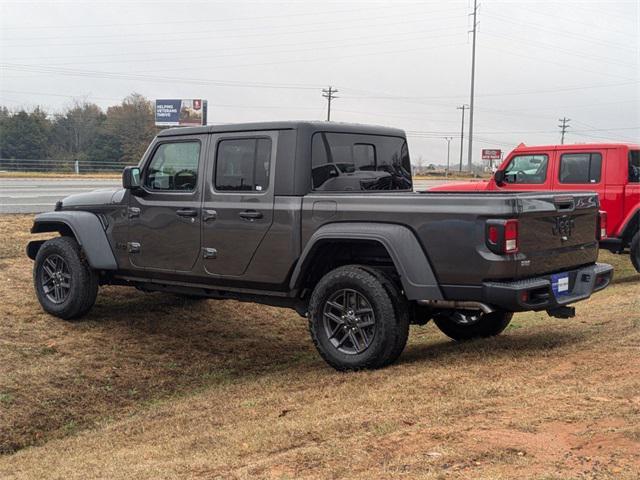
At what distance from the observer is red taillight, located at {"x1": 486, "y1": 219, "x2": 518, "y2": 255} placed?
4.92 m

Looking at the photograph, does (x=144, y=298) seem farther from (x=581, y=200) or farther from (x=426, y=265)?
(x=581, y=200)

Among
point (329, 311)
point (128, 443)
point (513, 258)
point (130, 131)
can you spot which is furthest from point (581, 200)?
point (130, 131)

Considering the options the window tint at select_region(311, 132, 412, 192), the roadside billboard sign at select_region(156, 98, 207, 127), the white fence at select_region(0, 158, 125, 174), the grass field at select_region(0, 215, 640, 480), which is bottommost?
the grass field at select_region(0, 215, 640, 480)

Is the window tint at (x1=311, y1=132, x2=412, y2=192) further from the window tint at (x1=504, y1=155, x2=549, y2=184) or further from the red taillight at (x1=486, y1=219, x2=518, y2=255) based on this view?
the window tint at (x1=504, y1=155, x2=549, y2=184)

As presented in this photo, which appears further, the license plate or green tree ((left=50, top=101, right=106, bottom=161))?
green tree ((left=50, top=101, right=106, bottom=161))

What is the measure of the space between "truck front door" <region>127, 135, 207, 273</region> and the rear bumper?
2.86m

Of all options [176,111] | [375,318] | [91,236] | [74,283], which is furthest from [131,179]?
[176,111]

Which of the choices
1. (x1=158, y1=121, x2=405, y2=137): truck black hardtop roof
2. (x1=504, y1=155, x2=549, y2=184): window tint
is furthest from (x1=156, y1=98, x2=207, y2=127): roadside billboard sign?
(x1=158, y1=121, x2=405, y2=137): truck black hardtop roof

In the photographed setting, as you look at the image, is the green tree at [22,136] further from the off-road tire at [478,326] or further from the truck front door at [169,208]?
the off-road tire at [478,326]

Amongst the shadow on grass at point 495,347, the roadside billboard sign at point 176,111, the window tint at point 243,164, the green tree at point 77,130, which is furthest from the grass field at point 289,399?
the green tree at point 77,130

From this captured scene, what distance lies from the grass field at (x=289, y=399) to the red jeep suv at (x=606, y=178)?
2055 millimetres

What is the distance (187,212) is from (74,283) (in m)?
1.78

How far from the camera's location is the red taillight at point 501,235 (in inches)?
194

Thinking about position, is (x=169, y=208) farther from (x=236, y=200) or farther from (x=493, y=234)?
(x=493, y=234)
